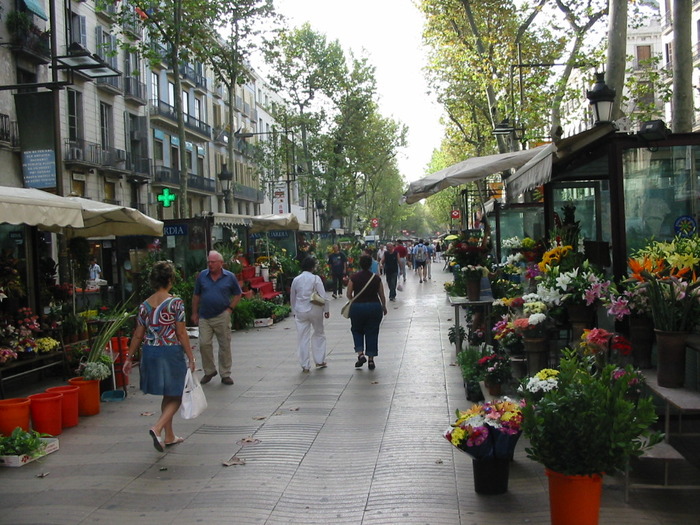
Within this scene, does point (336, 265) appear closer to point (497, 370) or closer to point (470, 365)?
point (470, 365)

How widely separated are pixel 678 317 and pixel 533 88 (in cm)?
2034

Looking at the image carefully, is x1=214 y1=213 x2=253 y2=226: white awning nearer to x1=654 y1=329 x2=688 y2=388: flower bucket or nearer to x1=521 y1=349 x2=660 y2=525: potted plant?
x1=654 y1=329 x2=688 y2=388: flower bucket

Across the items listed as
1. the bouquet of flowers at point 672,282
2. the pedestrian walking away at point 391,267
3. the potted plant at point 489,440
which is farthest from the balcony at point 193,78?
the potted plant at point 489,440

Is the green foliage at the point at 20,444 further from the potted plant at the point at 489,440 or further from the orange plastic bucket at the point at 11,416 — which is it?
the potted plant at the point at 489,440

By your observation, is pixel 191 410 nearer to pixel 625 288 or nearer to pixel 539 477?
pixel 539 477

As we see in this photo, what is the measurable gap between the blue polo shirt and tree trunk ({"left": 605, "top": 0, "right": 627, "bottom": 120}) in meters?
6.48

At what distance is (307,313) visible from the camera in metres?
10.2

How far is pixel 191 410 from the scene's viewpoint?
621 centimetres

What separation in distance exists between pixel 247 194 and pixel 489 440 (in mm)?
53910

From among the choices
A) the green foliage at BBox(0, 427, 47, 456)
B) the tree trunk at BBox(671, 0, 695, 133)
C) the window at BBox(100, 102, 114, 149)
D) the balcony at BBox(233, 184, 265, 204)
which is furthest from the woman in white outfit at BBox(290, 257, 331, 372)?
the balcony at BBox(233, 184, 265, 204)

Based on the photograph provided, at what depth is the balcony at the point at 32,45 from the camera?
82.4ft

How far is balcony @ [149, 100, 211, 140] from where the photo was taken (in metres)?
37.9

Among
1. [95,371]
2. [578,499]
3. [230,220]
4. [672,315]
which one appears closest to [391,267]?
[230,220]

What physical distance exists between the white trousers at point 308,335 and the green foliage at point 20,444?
4416 mm
